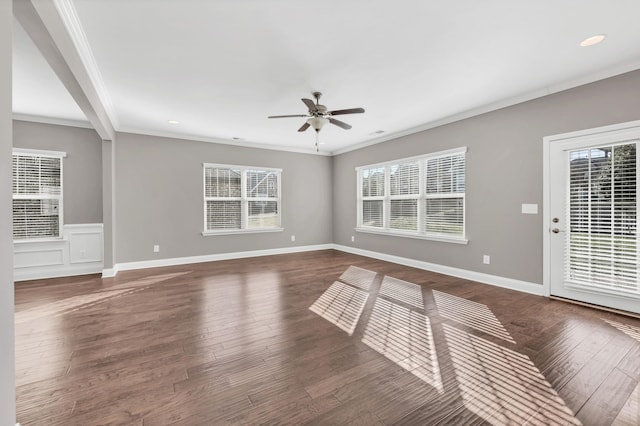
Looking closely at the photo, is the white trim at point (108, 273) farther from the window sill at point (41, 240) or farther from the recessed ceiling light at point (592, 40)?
the recessed ceiling light at point (592, 40)

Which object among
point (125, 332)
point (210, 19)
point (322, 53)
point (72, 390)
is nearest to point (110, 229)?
point (125, 332)

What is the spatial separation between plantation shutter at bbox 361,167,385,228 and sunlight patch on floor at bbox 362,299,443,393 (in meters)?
3.33

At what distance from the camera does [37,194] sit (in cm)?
482

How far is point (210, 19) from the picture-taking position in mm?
2332

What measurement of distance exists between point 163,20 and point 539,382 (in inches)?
155

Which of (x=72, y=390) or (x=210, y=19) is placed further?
(x=210, y=19)

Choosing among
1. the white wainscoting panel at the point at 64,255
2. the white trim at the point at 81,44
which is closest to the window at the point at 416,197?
the white trim at the point at 81,44

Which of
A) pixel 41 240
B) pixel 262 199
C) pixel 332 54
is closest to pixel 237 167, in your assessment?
pixel 262 199

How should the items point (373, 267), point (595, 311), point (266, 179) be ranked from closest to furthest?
point (595, 311), point (373, 267), point (266, 179)

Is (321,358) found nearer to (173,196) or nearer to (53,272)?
(173,196)

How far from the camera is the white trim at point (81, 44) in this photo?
2.11 metres

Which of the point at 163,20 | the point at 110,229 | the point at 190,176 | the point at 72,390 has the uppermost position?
the point at 163,20

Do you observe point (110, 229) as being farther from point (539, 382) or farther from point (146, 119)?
point (539, 382)

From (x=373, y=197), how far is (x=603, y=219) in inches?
155
